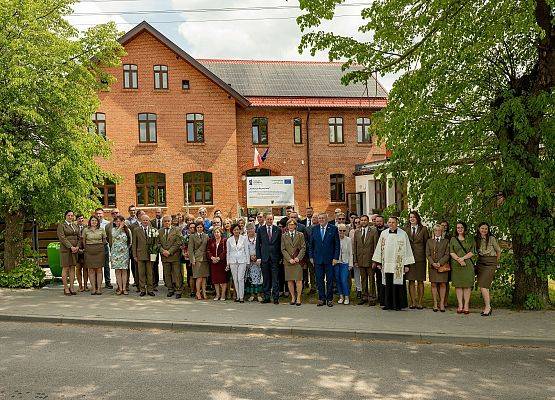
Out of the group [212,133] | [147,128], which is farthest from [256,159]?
[147,128]

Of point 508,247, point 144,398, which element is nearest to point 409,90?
point 508,247

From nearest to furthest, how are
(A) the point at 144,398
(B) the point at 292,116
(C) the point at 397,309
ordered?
1. (A) the point at 144,398
2. (C) the point at 397,309
3. (B) the point at 292,116

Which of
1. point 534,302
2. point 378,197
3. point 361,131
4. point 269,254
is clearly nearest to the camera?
point 534,302

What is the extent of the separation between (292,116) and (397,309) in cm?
2560

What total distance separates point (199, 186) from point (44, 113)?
19.2 m

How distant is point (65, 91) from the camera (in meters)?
14.4

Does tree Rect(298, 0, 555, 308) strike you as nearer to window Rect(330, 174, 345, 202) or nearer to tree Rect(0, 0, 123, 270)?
tree Rect(0, 0, 123, 270)

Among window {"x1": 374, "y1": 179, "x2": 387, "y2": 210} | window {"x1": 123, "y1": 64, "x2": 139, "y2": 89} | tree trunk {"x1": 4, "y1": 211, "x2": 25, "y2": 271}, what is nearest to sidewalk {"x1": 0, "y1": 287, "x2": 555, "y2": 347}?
tree trunk {"x1": 4, "y1": 211, "x2": 25, "y2": 271}

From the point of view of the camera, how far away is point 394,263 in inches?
453

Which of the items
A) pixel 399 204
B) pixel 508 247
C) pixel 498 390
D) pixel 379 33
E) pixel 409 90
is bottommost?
pixel 498 390

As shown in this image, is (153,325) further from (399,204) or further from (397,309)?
(399,204)

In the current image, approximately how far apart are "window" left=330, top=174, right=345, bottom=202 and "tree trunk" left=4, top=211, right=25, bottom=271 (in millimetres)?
23525

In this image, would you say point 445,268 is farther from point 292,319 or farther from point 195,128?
point 195,128

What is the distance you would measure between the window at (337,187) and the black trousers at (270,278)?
78.6 ft
